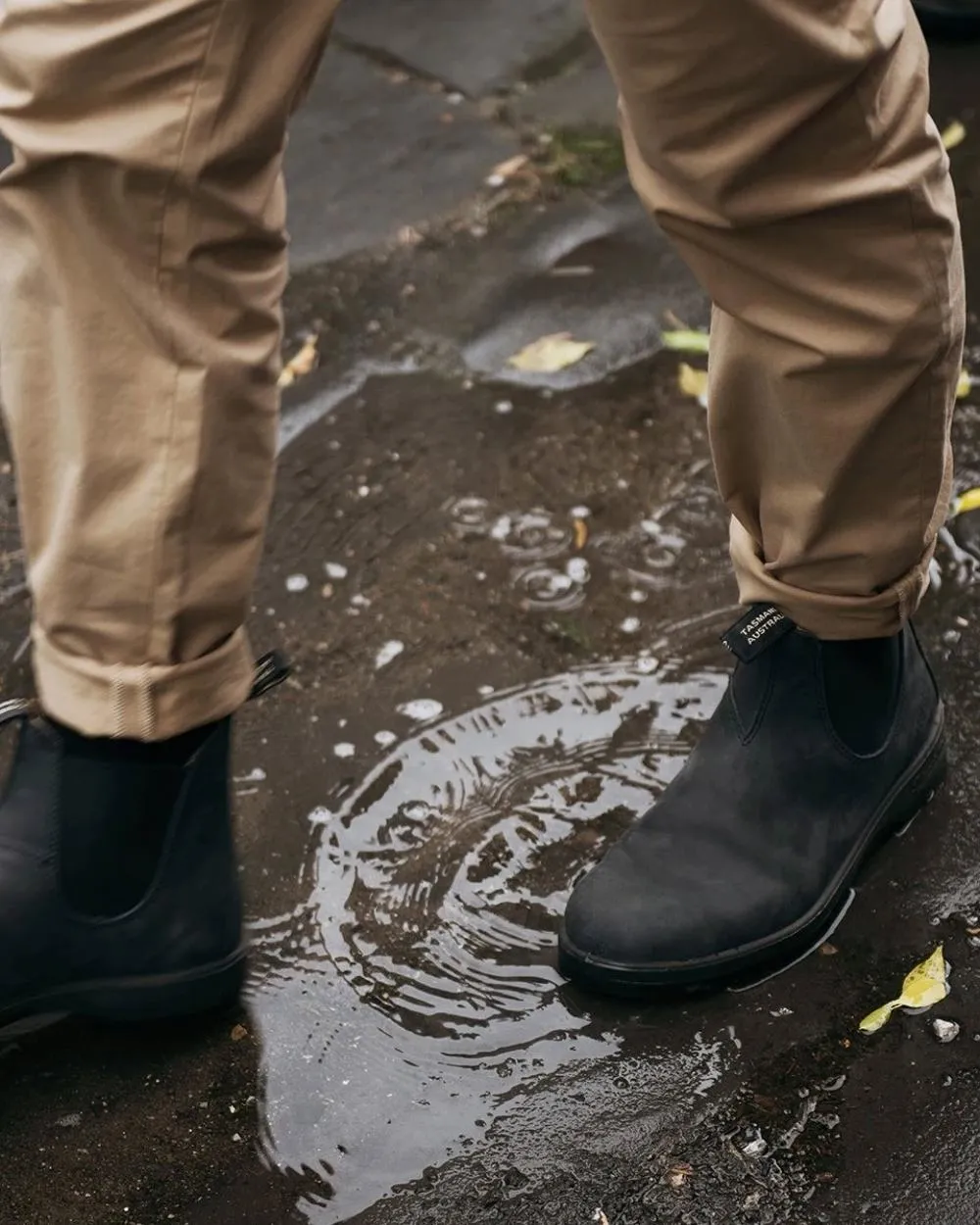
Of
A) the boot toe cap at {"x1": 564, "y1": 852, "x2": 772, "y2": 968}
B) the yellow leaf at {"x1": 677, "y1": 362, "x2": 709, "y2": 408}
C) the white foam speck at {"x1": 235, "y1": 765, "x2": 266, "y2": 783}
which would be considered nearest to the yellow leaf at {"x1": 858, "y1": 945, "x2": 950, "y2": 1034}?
the boot toe cap at {"x1": 564, "y1": 852, "x2": 772, "y2": 968}

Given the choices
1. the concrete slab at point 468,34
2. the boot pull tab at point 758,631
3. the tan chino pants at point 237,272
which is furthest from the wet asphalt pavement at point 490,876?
the concrete slab at point 468,34

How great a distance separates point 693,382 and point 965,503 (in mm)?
504

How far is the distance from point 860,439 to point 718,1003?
54 cm

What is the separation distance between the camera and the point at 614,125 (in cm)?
320

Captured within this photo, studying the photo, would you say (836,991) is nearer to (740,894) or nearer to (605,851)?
(740,894)

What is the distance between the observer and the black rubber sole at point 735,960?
4.77 feet

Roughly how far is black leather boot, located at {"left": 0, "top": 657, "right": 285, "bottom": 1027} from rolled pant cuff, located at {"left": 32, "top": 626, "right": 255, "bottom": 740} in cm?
3

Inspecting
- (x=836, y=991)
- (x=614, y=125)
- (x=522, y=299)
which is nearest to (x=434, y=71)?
(x=614, y=125)

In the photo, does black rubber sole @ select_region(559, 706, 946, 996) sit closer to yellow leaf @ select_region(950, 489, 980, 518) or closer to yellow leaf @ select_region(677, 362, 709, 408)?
yellow leaf @ select_region(950, 489, 980, 518)

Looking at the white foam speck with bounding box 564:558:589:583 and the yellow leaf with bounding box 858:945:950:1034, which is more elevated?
the yellow leaf with bounding box 858:945:950:1034

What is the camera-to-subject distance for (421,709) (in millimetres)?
1832

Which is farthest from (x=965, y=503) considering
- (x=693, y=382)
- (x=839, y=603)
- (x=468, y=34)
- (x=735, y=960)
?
(x=468, y=34)

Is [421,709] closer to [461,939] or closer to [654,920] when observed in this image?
[461,939]

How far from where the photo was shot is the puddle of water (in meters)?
1.38
